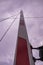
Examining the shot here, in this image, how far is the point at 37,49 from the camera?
15.3 feet

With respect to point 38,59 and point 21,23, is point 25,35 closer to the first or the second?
point 21,23

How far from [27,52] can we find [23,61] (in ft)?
0.94

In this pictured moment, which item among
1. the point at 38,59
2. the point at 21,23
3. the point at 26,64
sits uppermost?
the point at 21,23

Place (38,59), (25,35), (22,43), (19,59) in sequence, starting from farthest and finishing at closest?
(38,59), (25,35), (22,43), (19,59)

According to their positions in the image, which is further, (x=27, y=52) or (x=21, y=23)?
(x=21, y=23)

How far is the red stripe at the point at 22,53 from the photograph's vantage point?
3.38 m

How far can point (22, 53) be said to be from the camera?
3529 millimetres

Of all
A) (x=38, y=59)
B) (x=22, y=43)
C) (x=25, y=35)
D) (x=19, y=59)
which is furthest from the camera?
(x=38, y=59)

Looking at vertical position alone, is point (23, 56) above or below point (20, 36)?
below

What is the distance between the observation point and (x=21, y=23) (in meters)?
4.05

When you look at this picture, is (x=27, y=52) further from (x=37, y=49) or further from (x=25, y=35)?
(x=37, y=49)

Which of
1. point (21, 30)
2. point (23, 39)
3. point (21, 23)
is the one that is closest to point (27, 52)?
point (23, 39)

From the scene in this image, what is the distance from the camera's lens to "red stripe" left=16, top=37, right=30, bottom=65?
3385 mm

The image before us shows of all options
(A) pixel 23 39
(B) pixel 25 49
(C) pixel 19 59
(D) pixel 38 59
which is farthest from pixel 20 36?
(D) pixel 38 59
